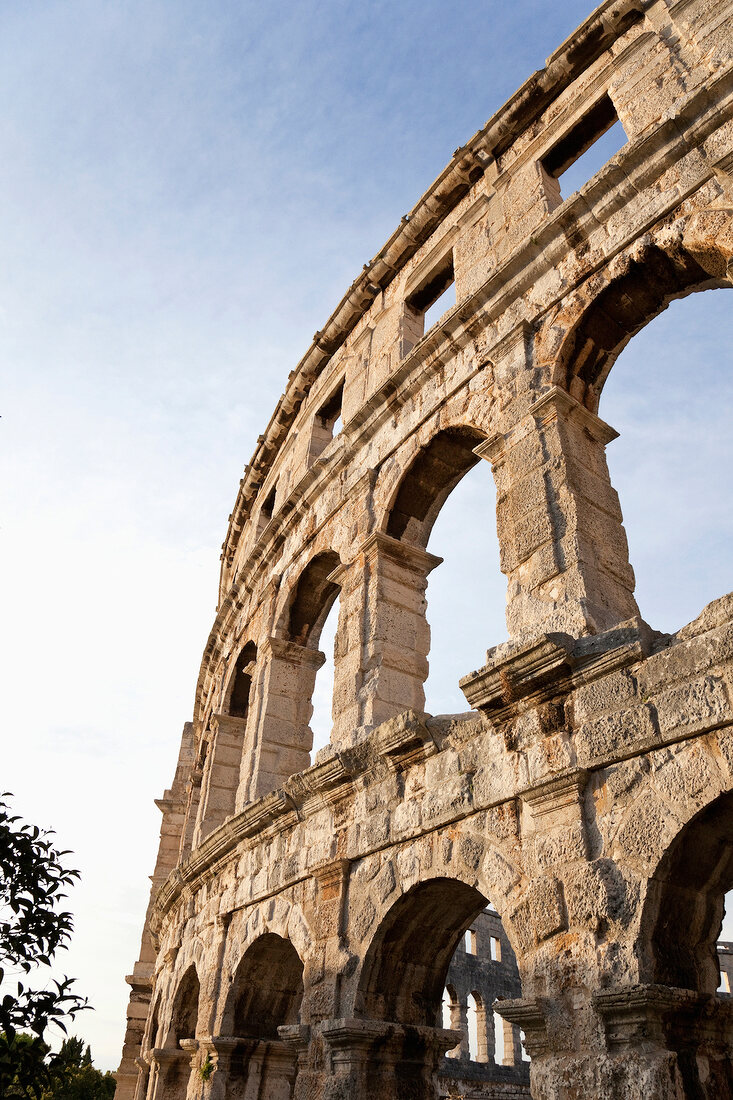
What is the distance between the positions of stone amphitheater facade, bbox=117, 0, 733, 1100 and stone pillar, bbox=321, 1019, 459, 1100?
0.02 m

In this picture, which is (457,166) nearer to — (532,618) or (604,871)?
(532,618)

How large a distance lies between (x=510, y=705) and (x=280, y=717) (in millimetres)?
4467

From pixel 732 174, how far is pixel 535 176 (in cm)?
279

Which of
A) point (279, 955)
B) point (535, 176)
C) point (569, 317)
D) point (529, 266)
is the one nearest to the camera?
point (569, 317)

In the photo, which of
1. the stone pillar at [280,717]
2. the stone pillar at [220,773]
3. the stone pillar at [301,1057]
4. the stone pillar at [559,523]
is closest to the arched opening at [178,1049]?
the stone pillar at [220,773]

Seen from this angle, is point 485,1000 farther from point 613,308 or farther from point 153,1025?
point 613,308

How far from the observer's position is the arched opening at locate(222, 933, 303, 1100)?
22.8ft

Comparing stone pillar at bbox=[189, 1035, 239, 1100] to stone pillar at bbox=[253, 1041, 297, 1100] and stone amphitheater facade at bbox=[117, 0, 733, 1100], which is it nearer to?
stone amphitheater facade at bbox=[117, 0, 733, 1100]

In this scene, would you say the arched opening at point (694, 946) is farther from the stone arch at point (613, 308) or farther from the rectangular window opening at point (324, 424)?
the rectangular window opening at point (324, 424)

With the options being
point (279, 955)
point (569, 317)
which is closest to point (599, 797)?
point (569, 317)

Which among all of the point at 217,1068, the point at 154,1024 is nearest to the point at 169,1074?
the point at 154,1024

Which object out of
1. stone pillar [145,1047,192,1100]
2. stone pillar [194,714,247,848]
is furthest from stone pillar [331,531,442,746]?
stone pillar [145,1047,192,1100]

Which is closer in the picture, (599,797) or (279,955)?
(599,797)

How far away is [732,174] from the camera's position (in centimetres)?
521
